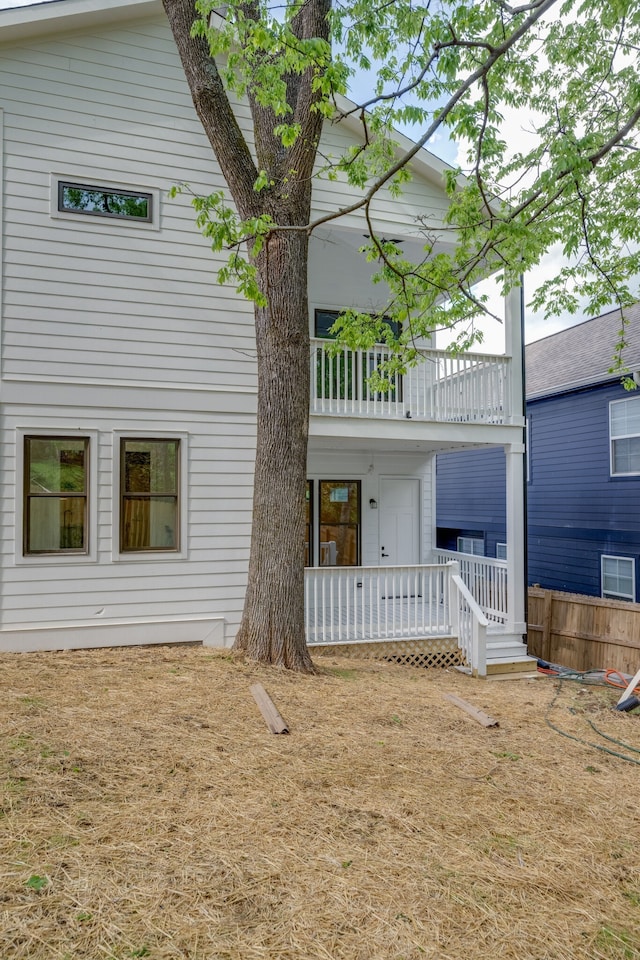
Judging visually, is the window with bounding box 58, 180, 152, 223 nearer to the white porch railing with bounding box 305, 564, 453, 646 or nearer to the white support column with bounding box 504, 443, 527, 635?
the white porch railing with bounding box 305, 564, 453, 646

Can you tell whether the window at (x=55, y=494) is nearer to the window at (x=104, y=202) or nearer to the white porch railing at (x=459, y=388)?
the window at (x=104, y=202)

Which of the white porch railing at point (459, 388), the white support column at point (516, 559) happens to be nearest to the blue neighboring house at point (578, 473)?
the white porch railing at point (459, 388)

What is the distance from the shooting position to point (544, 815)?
3.30 meters

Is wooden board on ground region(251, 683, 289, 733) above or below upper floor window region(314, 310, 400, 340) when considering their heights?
below

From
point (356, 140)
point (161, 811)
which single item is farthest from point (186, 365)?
point (161, 811)

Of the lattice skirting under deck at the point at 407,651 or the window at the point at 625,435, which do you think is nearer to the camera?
the lattice skirting under deck at the point at 407,651

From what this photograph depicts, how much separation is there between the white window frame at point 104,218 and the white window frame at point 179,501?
8.41ft

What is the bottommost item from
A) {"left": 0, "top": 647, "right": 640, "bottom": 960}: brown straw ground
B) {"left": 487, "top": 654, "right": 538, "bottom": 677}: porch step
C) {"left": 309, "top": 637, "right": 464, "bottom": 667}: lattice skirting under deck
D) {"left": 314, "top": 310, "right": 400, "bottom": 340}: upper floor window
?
{"left": 487, "top": 654, "right": 538, "bottom": 677}: porch step

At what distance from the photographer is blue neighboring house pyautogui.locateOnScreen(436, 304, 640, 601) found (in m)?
12.8

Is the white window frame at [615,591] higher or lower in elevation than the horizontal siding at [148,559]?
lower

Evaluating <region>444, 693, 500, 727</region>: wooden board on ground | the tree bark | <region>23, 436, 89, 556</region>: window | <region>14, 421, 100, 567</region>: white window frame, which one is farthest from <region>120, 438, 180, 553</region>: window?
<region>444, 693, 500, 727</region>: wooden board on ground

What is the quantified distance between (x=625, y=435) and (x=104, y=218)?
10766 mm

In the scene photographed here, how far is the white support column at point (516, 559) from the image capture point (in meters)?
9.16

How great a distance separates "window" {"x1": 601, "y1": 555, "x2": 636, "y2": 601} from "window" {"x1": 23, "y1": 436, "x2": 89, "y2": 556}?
35.5 ft
